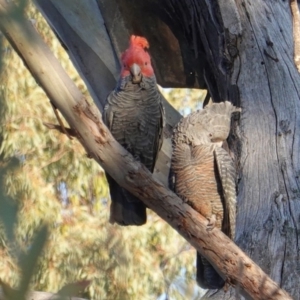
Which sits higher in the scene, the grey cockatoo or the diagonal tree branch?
the grey cockatoo

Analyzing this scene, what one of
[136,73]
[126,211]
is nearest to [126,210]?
[126,211]

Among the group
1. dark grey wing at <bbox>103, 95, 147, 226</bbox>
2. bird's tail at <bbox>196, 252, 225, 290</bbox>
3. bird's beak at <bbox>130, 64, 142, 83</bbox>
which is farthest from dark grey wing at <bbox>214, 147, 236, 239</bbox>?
bird's beak at <bbox>130, 64, 142, 83</bbox>

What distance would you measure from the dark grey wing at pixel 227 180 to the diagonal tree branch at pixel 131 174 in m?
0.46

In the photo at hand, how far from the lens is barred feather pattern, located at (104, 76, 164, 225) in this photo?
2801 millimetres

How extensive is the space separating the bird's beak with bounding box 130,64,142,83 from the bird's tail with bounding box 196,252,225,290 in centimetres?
79

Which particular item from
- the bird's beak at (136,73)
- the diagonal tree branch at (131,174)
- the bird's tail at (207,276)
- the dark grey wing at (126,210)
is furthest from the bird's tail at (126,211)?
the diagonal tree branch at (131,174)

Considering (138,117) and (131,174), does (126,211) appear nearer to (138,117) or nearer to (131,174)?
(138,117)

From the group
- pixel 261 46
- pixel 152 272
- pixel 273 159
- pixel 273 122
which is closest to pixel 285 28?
pixel 261 46

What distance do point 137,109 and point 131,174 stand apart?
100cm

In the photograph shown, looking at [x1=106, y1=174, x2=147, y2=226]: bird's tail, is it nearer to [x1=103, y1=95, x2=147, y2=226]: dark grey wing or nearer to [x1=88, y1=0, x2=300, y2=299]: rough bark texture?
[x1=103, y1=95, x2=147, y2=226]: dark grey wing

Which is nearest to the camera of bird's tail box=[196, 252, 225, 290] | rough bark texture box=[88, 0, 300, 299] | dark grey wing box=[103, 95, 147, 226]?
rough bark texture box=[88, 0, 300, 299]

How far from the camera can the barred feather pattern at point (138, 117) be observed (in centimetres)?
280

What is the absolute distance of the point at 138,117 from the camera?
112 inches

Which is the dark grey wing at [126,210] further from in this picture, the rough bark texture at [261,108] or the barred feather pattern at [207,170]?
the rough bark texture at [261,108]
